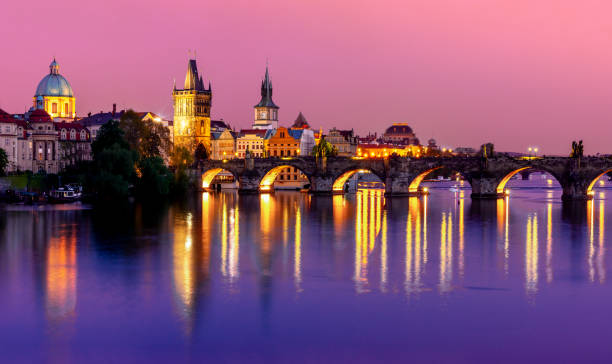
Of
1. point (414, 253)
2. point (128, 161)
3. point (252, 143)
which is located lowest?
point (414, 253)

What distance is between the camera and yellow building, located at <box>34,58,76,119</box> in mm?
123938

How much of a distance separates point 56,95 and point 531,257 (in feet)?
349

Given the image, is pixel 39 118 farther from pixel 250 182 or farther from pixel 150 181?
pixel 250 182

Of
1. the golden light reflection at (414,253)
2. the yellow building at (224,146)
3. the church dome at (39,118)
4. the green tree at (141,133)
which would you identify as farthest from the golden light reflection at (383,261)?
the yellow building at (224,146)

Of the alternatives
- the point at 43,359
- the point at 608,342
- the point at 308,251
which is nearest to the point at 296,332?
the point at 43,359

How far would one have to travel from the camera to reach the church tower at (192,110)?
146m

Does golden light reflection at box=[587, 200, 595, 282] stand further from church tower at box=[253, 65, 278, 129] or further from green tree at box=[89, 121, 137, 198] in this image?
church tower at box=[253, 65, 278, 129]

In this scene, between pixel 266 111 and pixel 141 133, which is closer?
pixel 141 133

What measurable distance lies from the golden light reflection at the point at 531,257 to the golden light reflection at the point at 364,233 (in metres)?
6.55

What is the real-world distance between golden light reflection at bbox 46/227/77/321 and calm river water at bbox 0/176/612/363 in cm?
8

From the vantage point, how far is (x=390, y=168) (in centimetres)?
8281

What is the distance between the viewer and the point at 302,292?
26.4m

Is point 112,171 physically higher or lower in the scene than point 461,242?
higher

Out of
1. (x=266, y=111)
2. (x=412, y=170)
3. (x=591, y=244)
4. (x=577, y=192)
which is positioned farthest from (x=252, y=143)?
(x=591, y=244)
